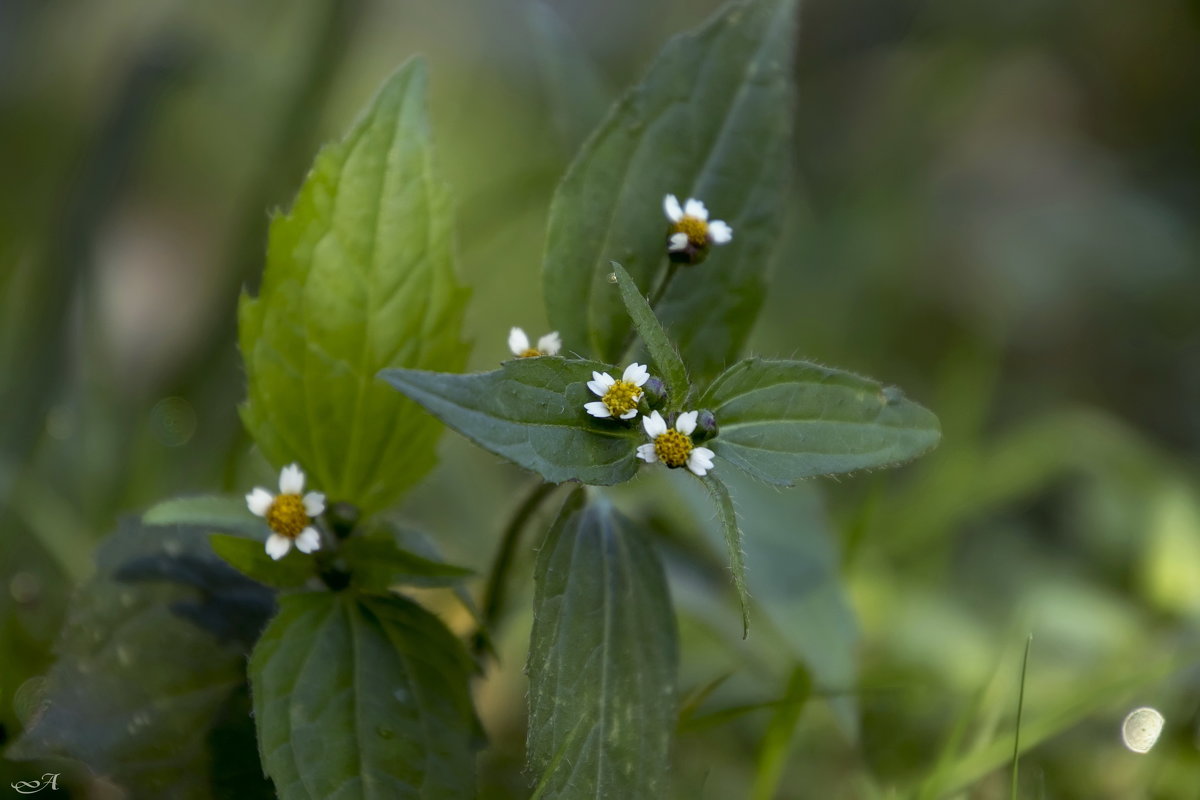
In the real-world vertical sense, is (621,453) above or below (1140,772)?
above

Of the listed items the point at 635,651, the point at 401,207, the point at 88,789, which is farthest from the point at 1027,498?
the point at 88,789

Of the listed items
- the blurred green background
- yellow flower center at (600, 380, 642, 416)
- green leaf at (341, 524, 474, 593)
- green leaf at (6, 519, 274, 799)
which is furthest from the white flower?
green leaf at (6, 519, 274, 799)

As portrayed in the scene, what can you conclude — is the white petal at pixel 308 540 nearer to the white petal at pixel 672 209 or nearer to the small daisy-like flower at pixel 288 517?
the small daisy-like flower at pixel 288 517

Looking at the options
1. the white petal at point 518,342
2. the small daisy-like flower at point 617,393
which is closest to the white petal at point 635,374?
the small daisy-like flower at point 617,393

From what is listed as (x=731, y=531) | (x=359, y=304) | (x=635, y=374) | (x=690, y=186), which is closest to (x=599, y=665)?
(x=731, y=531)

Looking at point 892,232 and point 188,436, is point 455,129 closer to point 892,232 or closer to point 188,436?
point 892,232
